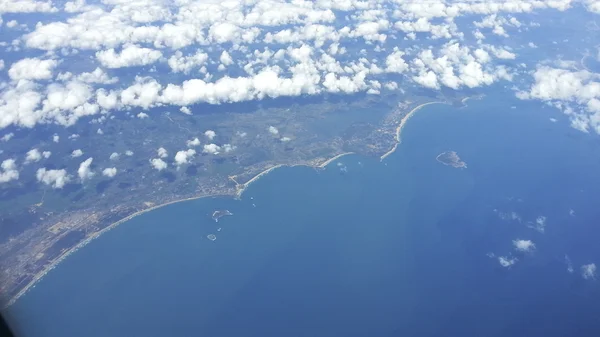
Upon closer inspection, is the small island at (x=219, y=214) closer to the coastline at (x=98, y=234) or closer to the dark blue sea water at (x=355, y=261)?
the dark blue sea water at (x=355, y=261)

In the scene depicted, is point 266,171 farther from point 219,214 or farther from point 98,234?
point 98,234

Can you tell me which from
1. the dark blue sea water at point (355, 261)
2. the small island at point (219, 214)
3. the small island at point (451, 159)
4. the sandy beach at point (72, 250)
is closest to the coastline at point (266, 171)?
the dark blue sea water at point (355, 261)

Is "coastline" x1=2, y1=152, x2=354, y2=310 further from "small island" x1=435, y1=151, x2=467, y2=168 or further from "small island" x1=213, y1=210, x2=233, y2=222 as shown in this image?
"small island" x1=435, y1=151, x2=467, y2=168

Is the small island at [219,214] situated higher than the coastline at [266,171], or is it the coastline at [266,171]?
the coastline at [266,171]

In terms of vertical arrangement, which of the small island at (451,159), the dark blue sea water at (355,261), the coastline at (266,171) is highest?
the coastline at (266,171)

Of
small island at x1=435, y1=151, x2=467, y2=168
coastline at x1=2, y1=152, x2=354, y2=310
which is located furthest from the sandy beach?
small island at x1=435, y1=151, x2=467, y2=168
